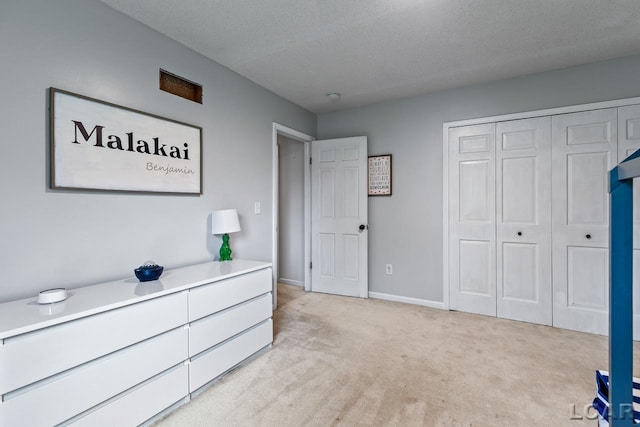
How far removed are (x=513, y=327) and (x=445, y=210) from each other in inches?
52.4

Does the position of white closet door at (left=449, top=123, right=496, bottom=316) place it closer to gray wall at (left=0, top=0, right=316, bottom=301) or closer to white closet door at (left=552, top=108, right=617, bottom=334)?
white closet door at (left=552, top=108, right=617, bottom=334)

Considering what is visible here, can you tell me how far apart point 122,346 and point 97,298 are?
28cm

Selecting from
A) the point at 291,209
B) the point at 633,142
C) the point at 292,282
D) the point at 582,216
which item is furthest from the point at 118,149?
the point at 633,142

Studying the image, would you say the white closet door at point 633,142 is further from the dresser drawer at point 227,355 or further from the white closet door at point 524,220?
the dresser drawer at point 227,355

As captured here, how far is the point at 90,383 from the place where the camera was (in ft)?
4.55

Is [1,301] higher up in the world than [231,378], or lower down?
higher up

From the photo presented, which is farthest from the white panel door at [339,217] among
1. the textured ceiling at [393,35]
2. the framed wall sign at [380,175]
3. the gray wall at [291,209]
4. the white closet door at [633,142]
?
the white closet door at [633,142]

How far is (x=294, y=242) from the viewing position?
4.49 metres

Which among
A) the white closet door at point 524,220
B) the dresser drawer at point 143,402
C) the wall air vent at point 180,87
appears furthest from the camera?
the white closet door at point 524,220

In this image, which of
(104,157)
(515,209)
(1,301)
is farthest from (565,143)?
(1,301)

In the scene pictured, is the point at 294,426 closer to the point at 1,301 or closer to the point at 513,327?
the point at 1,301

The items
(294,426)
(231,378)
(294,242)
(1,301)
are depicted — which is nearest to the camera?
(1,301)

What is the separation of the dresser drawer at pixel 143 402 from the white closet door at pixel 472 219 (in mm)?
2847

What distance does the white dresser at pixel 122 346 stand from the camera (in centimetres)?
122
